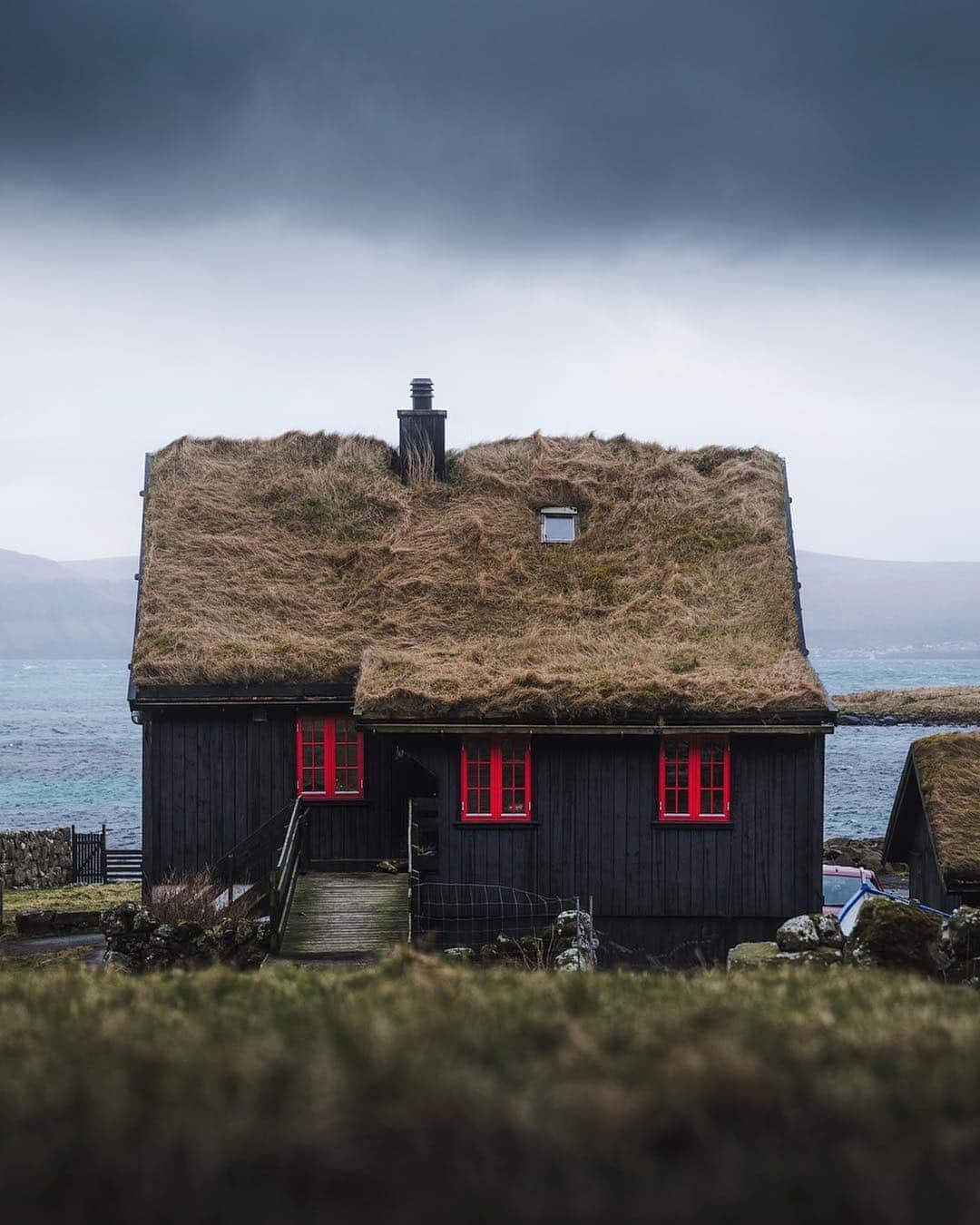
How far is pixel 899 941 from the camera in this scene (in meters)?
12.5

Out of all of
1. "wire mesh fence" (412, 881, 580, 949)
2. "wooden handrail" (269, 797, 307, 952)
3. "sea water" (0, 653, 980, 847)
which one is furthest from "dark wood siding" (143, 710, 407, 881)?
"sea water" (0, 653, 980, 847)

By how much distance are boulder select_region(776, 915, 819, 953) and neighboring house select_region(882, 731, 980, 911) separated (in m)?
6.48

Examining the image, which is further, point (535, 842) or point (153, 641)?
point (153, 641)

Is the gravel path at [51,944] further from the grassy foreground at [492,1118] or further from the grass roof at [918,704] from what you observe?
the grass roof at [918,704]

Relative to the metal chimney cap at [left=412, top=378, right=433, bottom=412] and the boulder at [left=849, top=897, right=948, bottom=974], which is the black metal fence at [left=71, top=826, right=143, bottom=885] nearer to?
the metal chimney cap at [left=412, top=378, right=433, bottom=412]

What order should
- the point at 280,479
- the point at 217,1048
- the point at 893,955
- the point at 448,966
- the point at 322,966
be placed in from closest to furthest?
the point at 217,1048
the point at 448,966
the point at 893,955
the point at 322,966
the point at 280,479

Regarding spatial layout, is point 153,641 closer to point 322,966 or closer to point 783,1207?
point 322,966

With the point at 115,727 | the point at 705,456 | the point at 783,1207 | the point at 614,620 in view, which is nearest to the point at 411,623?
the point at 614,620

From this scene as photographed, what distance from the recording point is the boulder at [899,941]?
12461 millimetres

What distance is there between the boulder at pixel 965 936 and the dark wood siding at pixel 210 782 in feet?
37.1

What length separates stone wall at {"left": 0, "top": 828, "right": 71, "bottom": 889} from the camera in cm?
3055

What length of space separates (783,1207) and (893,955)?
27.2ft

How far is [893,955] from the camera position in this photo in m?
12.5

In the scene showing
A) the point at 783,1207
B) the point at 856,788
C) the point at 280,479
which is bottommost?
the point at 856,788
